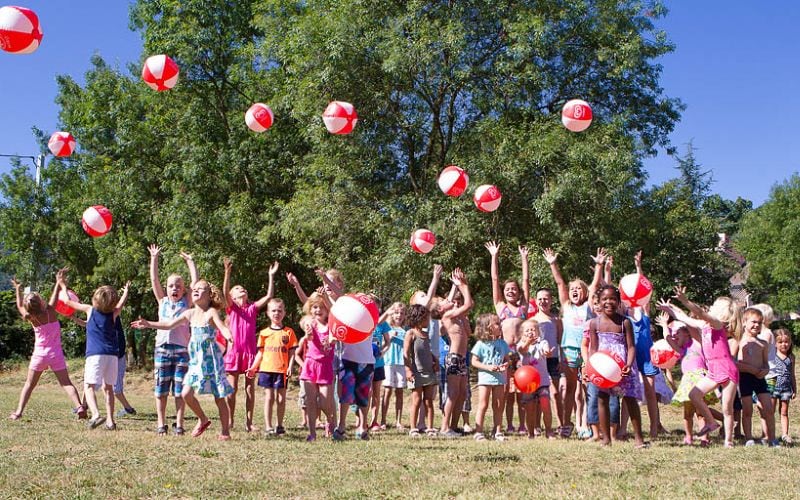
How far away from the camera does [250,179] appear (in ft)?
70.8

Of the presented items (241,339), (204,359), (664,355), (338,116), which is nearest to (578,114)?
(338,116)

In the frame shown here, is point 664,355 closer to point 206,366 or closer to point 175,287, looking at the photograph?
point 206,366

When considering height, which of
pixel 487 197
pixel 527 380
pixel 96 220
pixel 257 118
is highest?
pixel 257 118

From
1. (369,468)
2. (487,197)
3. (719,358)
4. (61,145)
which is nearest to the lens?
(369,468)

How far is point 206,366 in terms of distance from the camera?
292 inches

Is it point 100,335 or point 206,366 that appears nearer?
point 206,366

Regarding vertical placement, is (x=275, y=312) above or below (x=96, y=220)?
below

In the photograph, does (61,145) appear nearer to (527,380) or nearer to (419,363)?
(419,363)

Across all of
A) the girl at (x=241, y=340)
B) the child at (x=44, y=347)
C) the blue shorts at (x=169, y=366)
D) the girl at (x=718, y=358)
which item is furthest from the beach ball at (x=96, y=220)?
the girl at (x=718, y=358)

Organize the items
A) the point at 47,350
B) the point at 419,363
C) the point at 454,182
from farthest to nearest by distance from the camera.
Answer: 1. the point at 454,182
2. the point at 47,350
3. the point at 419,363

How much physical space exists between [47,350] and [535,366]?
6.03 m

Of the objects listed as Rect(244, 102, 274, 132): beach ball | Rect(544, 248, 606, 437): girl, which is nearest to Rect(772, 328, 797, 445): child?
Rect(544, 248, 606, 437): girl

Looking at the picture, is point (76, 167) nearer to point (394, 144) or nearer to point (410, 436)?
point (394, 144)

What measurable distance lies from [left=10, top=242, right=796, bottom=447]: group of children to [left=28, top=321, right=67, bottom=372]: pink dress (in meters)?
0.01
